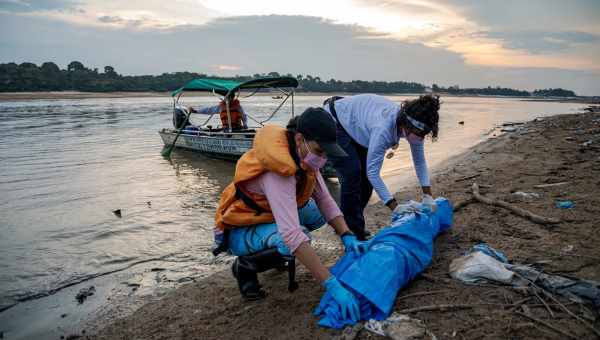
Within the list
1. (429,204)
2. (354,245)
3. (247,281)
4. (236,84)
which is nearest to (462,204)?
(429,204)

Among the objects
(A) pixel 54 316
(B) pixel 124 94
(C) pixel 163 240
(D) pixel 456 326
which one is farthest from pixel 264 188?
(B) pixel 124 94

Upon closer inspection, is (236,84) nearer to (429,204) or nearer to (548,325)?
(429,204)

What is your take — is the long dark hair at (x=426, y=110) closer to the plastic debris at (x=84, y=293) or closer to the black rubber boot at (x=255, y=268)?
the black rubber boot at (x=255, y=268)

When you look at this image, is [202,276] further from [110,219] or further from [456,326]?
Result: [110,219]

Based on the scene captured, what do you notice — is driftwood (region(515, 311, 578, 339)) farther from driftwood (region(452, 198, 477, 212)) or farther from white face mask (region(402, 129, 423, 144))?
driftwood (region(452, 198, 477, 212))

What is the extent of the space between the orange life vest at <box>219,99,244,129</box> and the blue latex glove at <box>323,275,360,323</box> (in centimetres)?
1017

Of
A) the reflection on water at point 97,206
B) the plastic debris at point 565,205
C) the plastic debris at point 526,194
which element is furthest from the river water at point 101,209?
the plastic debris at point 565,205

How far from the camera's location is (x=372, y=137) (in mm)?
3338

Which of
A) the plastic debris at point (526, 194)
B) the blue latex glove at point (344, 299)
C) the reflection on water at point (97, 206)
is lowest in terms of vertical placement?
the reflection on water at point (97, 206)

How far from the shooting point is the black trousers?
3.73 m

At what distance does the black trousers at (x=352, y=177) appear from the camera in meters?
3.73

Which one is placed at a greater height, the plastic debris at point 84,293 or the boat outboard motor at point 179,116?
the boat outboard motor at point 179,116

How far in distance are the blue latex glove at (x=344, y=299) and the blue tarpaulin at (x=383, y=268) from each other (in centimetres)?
5

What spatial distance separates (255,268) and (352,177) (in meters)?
1.30
